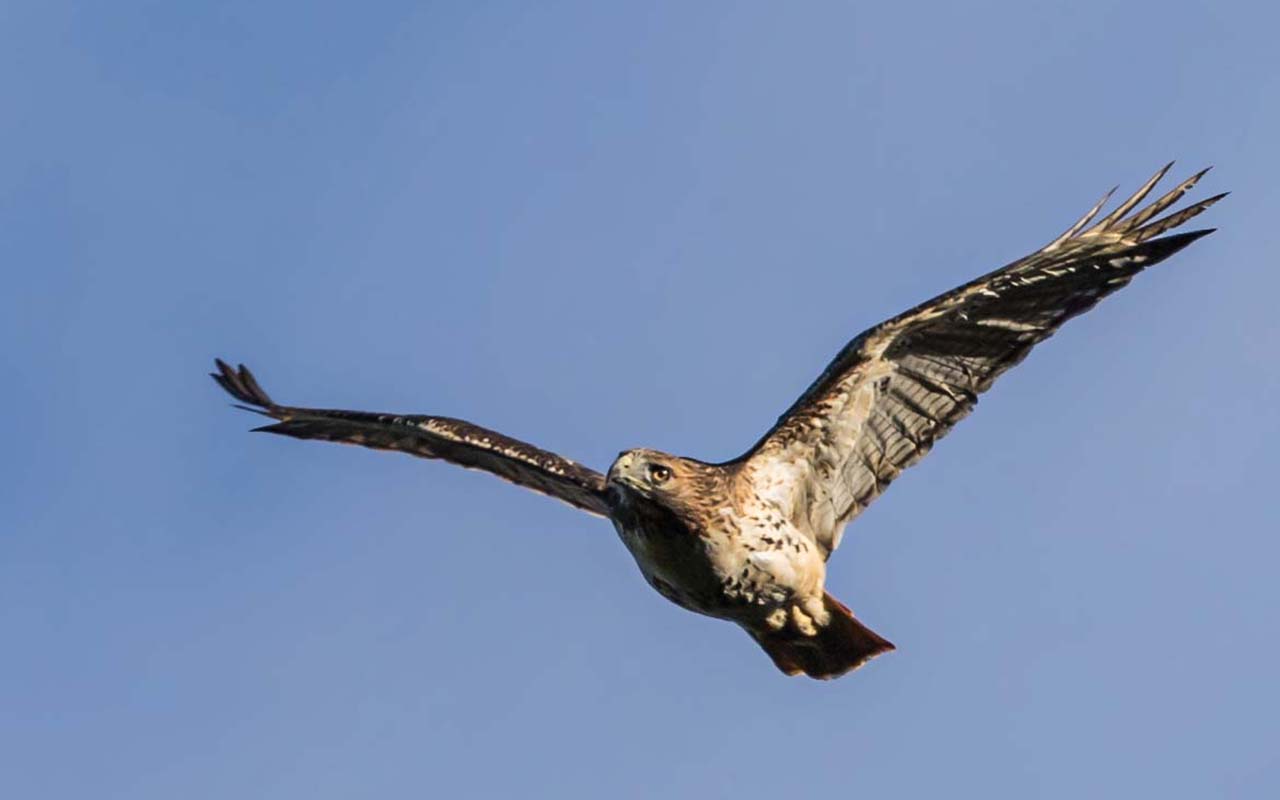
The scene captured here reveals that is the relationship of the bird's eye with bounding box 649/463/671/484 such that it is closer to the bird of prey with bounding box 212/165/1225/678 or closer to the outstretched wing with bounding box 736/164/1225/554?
the bird of prey with bounding box 212/165/1225/678

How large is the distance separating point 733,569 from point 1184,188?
156 inches

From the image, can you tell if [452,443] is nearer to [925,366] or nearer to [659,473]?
[659,473]

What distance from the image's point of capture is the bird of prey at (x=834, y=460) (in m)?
14.5

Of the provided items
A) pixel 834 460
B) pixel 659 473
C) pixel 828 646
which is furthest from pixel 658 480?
pixel 828 646

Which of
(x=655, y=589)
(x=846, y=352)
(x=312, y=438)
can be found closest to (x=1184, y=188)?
(x=846, y=352)

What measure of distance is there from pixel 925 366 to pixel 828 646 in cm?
214

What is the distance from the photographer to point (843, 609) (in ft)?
50.3

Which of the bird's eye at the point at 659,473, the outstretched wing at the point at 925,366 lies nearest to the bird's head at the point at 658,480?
the bird's eye at the point at 659,473

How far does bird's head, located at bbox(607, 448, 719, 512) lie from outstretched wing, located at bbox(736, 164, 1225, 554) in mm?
689

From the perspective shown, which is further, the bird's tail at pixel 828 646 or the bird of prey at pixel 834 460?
the bird's tail at pixel 828 646

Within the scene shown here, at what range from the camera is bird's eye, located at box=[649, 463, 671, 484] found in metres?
14.4

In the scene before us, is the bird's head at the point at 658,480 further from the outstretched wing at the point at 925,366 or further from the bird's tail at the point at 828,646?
the bird's tail at the point at 828,646

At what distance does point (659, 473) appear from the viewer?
1437cm

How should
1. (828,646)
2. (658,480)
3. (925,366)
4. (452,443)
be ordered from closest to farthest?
(658,480) → (925,366) → (828,646) → (452,443)
